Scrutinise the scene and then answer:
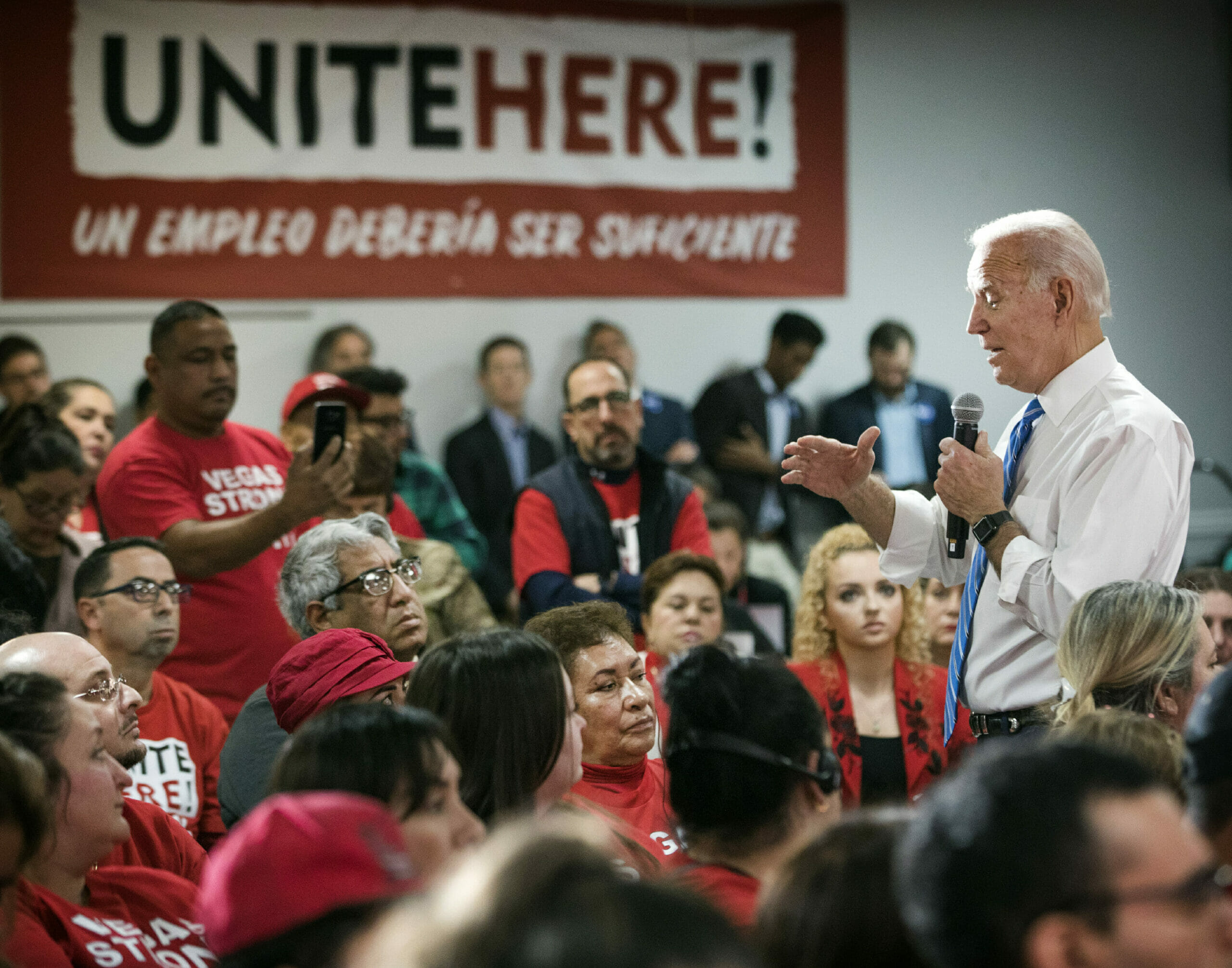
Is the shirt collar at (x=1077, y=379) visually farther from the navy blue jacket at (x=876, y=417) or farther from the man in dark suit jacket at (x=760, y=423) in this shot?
the navy blue jacket at (x=876, y=417)

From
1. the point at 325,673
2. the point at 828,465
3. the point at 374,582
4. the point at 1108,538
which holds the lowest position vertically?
the point at 325,673

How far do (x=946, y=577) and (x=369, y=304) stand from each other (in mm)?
3752

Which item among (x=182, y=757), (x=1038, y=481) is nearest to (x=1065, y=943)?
(x=1038, y=481)

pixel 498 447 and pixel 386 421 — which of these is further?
pixel 498 447

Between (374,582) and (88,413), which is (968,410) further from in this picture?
(88,413)

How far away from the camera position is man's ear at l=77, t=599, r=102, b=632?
304cm

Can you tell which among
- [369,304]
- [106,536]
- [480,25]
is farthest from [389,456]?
[480,25]

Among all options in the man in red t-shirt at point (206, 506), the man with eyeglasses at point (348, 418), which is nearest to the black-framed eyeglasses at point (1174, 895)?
the man in red t-shirt at point (206, 506)

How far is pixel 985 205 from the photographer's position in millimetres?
6699

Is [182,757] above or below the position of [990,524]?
below

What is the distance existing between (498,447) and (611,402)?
2034 mm

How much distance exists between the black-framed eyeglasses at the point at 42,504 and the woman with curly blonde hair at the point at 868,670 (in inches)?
76.5

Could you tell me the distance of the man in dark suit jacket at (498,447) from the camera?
5.76 meters

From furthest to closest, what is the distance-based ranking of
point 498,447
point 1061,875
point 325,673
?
point 498,447, point 325,673, point 1061,875
